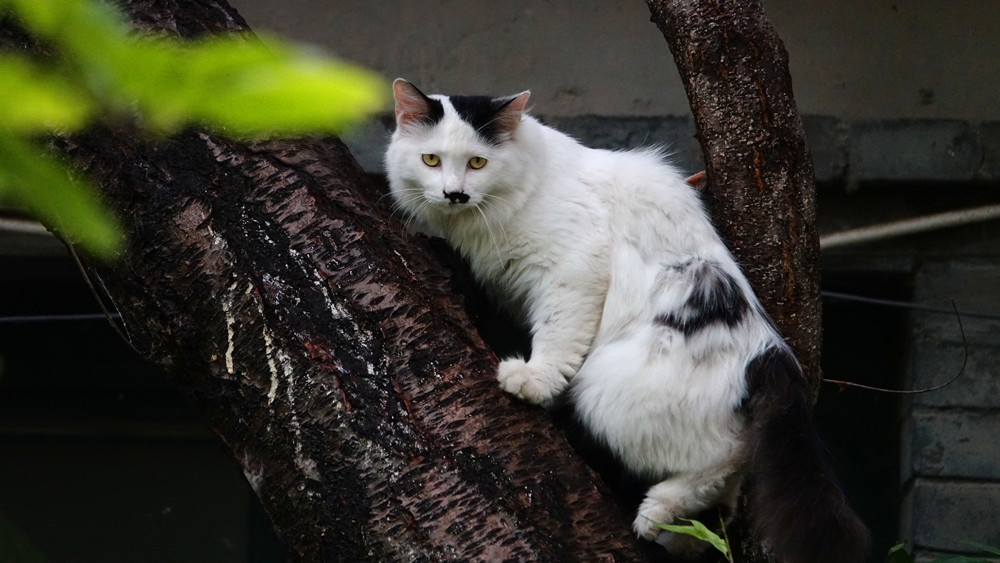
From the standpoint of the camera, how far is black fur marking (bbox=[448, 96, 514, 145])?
8.06 feet

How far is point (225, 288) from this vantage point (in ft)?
5.83

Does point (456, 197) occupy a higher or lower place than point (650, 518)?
higher

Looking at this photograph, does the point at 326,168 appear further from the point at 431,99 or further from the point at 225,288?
the point at 431,99

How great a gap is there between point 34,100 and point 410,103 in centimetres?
181

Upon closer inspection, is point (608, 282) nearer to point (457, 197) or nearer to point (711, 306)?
point (711, 306)

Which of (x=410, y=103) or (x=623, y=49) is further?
(x=623, y=49)

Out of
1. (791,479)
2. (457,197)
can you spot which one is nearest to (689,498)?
(791,479)

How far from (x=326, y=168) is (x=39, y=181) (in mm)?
1151

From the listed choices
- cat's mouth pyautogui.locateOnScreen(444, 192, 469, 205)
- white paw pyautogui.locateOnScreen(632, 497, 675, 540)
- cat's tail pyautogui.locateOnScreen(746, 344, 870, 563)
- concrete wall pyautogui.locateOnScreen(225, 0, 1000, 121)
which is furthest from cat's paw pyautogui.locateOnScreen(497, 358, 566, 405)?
concrete wall pyautogui.locateOnScreen(225, 0, 1000, 121)

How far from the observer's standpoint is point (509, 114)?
2.48m

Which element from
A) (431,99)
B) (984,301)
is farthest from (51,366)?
(984,301)

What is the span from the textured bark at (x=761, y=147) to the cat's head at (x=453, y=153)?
56 centimetres

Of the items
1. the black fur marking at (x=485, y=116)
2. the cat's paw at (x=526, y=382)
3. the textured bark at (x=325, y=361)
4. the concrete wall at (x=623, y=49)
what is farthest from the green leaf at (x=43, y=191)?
the concrete wall at (x=623, y=49)

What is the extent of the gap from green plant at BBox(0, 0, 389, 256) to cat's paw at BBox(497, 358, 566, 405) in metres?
1.12
